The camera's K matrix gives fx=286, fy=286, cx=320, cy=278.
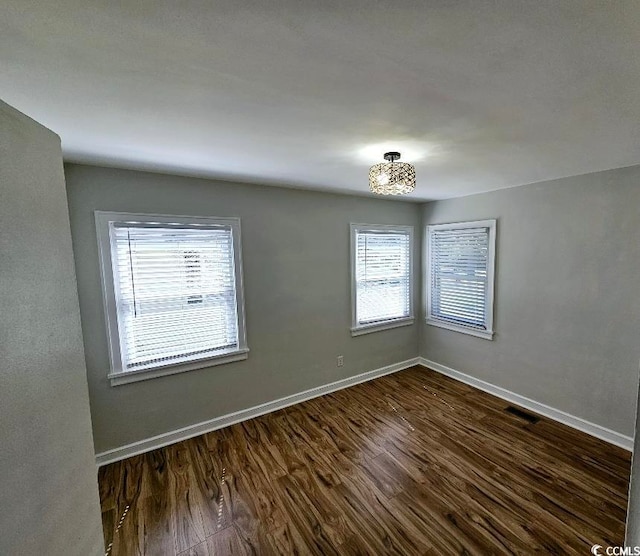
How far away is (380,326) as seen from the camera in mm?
3760

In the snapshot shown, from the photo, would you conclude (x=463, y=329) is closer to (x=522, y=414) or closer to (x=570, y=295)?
(x=522, y=414)

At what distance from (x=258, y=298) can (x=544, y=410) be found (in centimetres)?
310

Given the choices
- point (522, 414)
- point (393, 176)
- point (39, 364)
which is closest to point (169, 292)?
point (39, 364)

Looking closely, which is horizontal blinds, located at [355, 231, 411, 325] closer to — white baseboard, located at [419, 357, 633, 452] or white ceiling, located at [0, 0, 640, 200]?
white baseboard, located at [419, 357, 633, 452]

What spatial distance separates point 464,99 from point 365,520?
2.39 metres

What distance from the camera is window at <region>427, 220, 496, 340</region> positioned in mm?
3287

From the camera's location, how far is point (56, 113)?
1.35m

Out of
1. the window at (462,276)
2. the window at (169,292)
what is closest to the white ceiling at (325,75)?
the window at (169,292)

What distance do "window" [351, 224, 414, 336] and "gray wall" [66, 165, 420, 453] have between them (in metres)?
0.13

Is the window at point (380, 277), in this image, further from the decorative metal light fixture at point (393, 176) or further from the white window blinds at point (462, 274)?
the decorative metal light fixture at point (393, 176)

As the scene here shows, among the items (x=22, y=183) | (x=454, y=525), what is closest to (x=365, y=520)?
(x=454, y=525)

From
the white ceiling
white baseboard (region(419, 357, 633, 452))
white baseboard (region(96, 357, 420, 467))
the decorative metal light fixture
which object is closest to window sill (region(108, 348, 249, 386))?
white baseboard (region(96, 357, 420, 467))

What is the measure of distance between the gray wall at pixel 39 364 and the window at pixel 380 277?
2.86 metres

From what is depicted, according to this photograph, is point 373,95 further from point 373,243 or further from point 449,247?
point 449,247
